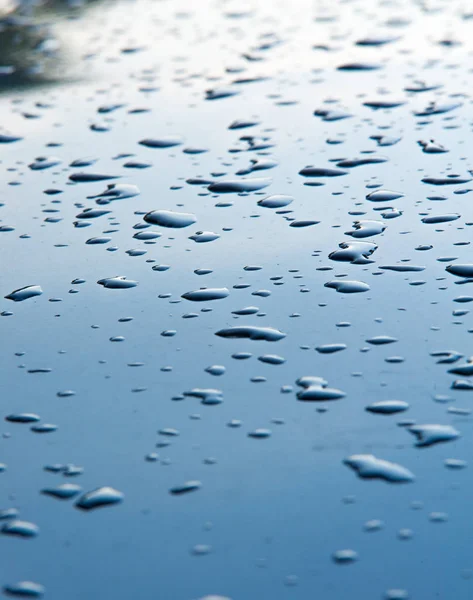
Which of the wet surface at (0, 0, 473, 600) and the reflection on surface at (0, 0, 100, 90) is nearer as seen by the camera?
the wet surface at (0, 0, 473, 600)

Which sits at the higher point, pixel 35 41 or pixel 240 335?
pixel 35 41

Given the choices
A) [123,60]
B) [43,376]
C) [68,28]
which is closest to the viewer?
[43,376]

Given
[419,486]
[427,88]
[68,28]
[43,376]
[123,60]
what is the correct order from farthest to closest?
1. [68,28]
2. [123,60]
3. [427,88]
4. [43,376]
5. [419,486]

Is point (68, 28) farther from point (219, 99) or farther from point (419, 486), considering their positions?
point (419, 486)

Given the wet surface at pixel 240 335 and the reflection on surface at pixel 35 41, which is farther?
the reflection on surface at pixel 35 41

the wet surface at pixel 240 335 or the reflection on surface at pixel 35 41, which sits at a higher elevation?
the reflection on surface at pixel 35 41

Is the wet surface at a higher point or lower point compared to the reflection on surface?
lower

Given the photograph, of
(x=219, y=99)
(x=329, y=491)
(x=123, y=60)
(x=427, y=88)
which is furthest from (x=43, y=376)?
(x=123, y=60)

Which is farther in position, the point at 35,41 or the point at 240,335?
the point at 35,41
